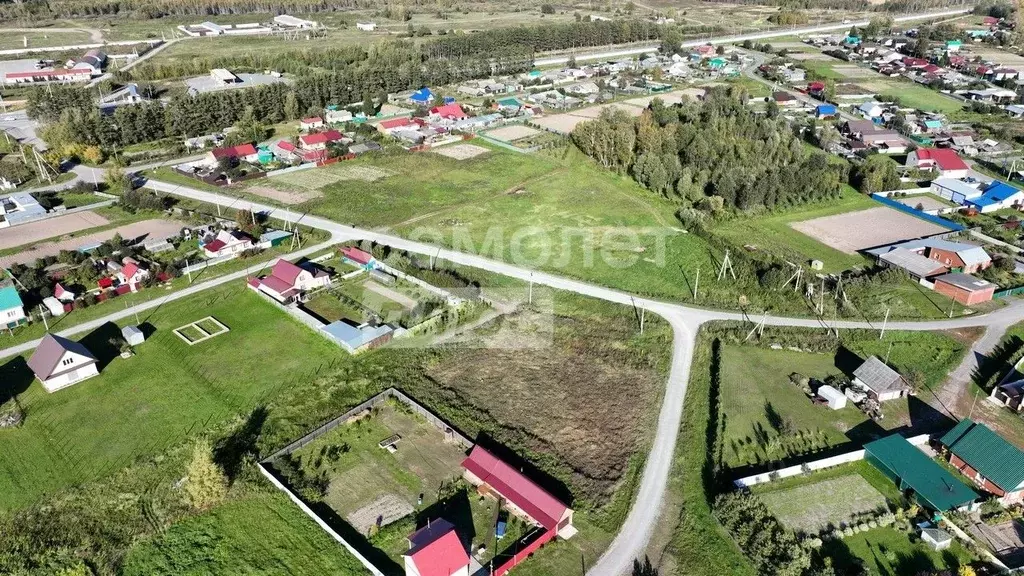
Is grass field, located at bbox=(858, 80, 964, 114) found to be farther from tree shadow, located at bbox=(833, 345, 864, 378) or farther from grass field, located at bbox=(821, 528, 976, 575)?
grass field, located at bbox=(821, 528, 976, 575)

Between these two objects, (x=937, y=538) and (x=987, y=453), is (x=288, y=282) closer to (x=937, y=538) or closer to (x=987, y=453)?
(x=937, y=538)

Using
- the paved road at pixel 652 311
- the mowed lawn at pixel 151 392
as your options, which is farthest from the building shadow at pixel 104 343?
the paved road at pixel 652 311

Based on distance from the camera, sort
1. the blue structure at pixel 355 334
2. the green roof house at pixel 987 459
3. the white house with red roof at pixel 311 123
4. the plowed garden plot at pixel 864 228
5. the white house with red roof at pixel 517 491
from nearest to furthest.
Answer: the white house with red roof at pixel 517 491 < the green roof house at pixel 987 459 < the blue structure at pixel 355 334 < the plowed garden plot at pixel 864 228 < the white house with red roof at pixel 311 123

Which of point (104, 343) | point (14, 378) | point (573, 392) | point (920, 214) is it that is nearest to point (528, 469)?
point (573, 392)

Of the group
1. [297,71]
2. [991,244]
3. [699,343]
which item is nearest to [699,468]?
[699,343]

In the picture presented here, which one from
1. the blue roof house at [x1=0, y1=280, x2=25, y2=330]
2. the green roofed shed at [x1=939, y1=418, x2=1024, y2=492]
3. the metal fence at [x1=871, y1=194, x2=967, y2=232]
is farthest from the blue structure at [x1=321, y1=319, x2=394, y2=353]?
the metal fence at [x1=871, y1=194, x2=967, y2=232]

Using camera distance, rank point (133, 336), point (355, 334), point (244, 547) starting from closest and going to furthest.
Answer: point (244, 547), point (133, 336), point (355, 334)

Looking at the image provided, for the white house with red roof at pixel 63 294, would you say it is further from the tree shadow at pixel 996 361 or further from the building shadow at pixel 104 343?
the tree shadow at pixel 996 361
